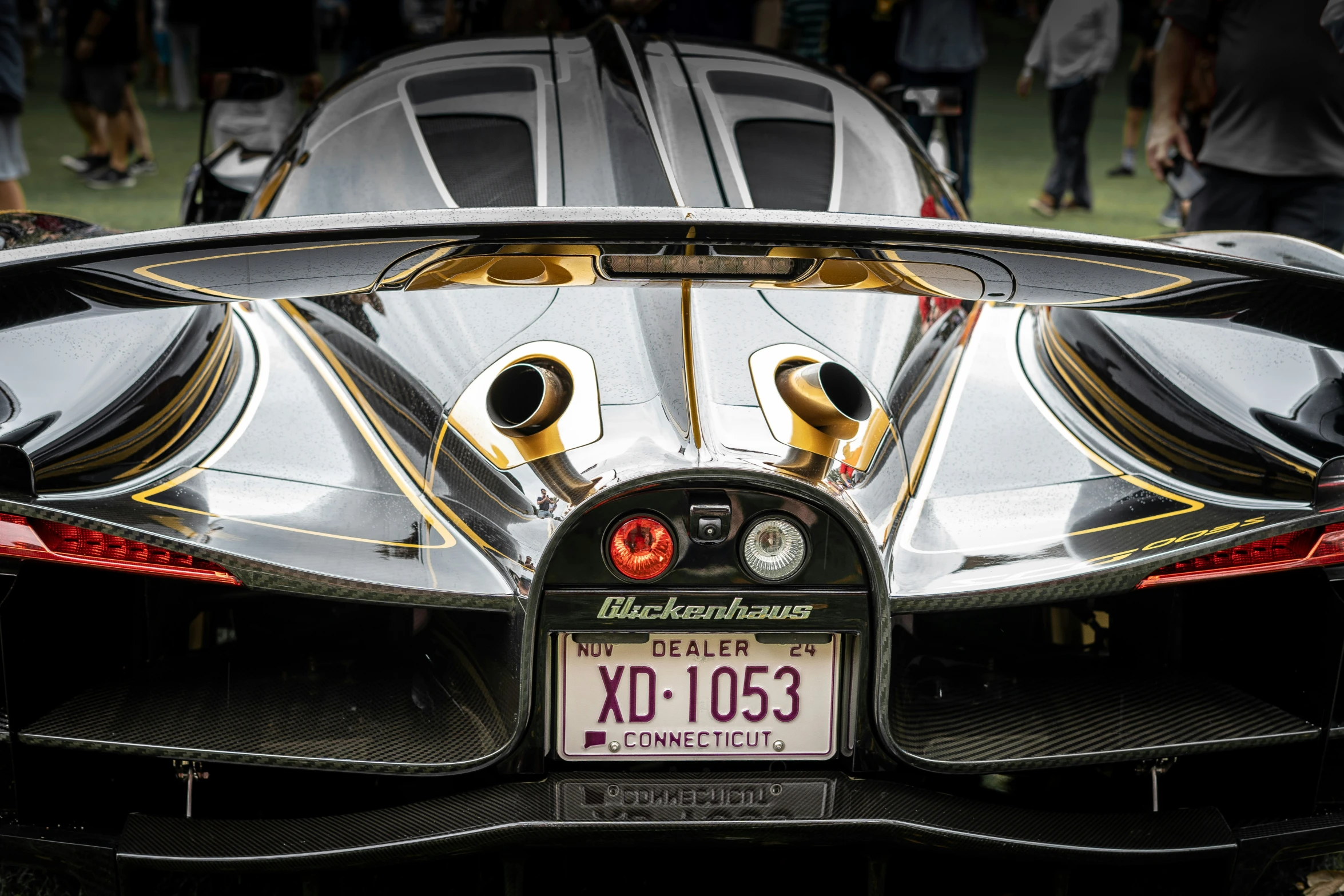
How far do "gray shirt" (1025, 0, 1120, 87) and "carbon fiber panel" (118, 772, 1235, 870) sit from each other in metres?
8.62

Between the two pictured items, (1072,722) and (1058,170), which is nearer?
(1072,722)

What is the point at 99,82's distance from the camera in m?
9.19

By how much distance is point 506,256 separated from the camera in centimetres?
169

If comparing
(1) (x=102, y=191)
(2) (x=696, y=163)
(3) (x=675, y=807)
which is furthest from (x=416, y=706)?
(1) (x=102, y=191)

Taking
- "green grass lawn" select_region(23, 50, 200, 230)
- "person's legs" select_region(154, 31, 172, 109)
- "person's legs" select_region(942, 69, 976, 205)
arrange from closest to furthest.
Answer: "person's legs" select_region(942, 69, 976, 205), "green grass lawn" select_region(23, 50, 200, 230), "person's legs" select_region(154, 31, 172, 109)

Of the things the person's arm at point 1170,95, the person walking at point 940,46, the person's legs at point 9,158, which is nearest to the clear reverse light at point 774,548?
the person's arm at point 1170,95

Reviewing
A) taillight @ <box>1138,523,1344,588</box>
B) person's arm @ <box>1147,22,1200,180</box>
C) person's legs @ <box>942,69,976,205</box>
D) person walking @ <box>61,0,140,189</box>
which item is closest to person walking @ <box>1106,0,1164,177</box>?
person's legs @ <box>942,69,976,205</box>

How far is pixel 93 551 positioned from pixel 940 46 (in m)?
7.13

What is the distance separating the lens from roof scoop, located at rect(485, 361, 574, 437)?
162 cm

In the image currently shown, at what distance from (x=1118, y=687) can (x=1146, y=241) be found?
631mm

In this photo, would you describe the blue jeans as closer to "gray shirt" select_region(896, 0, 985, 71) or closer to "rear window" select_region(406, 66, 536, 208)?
"gray shirt" select_region(896, 0, 985, 71)

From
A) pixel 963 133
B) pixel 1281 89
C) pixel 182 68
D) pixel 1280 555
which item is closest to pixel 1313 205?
pixel 1281 89

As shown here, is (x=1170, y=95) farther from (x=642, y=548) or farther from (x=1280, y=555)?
(x=642, y=548)

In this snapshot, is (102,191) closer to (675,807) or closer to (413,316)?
(413,316)
